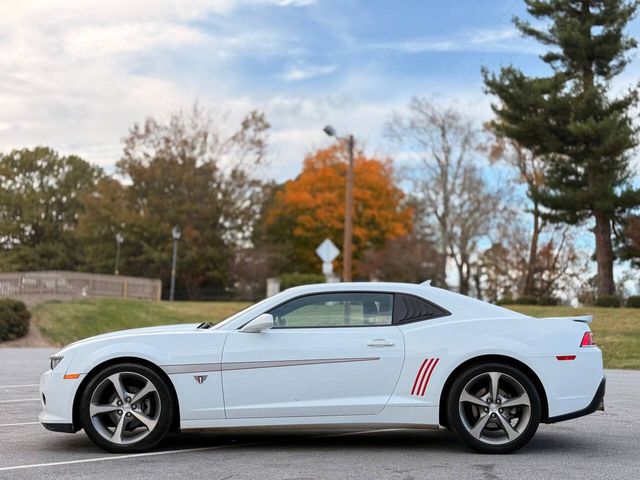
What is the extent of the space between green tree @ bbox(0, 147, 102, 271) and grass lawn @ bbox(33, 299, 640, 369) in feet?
127

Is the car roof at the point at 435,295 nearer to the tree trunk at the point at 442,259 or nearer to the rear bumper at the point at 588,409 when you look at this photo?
the rear bumper at the point at 588,409

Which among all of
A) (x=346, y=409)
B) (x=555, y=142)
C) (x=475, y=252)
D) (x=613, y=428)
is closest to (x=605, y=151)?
(x=555, y=142)

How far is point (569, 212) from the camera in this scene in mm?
37531

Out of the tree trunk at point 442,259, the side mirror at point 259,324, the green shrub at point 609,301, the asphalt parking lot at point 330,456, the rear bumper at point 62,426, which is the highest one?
the tree trunk at point 442,259

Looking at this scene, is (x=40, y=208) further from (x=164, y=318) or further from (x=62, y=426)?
(x=62, y=426)

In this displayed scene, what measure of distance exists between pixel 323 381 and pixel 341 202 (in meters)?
54.6

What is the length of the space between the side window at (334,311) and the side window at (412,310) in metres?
0.07

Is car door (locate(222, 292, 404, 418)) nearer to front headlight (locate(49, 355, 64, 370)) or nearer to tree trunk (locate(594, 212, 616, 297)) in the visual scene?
front headlight (locate(49, 355, 64, 370))

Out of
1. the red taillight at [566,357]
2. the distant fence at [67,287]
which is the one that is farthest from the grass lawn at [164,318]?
the red taillight at [566,357]

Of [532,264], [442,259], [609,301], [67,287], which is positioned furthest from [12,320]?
[442,259]

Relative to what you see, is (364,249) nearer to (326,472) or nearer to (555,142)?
(555,142)

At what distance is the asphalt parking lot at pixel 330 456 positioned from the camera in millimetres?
6453

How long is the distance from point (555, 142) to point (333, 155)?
27.7 meters

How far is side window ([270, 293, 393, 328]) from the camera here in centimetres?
745
